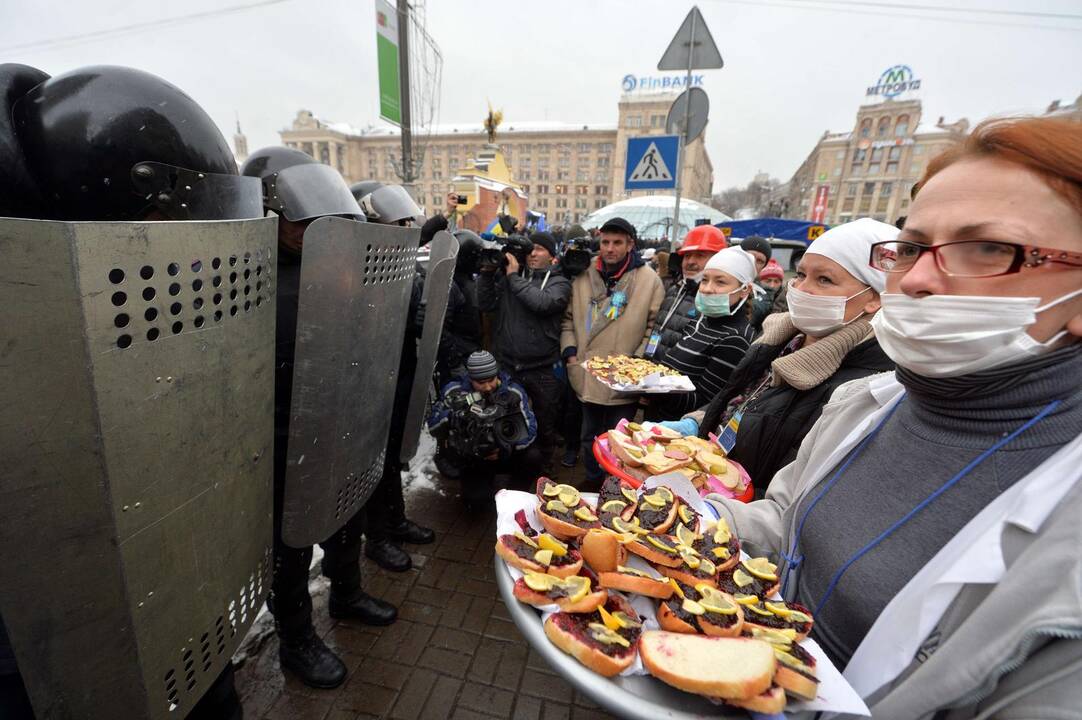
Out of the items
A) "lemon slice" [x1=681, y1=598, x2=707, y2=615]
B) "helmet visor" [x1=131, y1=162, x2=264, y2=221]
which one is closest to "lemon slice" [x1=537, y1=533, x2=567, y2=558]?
"lemon slice" [x1=681, y1=598, x2=707, y2=615]

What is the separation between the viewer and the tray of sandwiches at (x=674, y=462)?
1854mm

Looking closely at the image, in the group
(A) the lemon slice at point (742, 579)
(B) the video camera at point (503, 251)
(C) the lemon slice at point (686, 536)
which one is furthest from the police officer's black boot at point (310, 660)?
(B) the video camera at point (503, 251)

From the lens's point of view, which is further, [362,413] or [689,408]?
[689,408]

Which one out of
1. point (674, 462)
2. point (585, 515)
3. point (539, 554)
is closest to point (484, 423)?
point (674, 462)

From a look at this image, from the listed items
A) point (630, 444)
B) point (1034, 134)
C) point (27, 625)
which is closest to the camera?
point (27, 625)

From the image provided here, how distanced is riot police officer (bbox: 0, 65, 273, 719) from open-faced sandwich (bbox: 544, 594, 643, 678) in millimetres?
884

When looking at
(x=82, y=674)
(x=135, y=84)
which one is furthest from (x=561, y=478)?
(x=135, y=84)

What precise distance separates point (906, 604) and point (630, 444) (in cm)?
118

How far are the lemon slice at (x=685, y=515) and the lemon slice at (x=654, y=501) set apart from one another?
0.17ft

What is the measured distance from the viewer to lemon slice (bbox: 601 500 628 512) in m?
1.44

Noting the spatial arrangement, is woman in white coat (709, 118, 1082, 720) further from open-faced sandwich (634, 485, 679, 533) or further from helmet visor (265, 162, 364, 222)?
helmet visor (265, 162, 364, 222)

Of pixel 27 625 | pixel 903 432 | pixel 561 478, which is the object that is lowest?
pixel 561 478

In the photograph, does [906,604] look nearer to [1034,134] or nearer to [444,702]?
[1034,134]

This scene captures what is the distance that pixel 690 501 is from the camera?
5.16 ft
